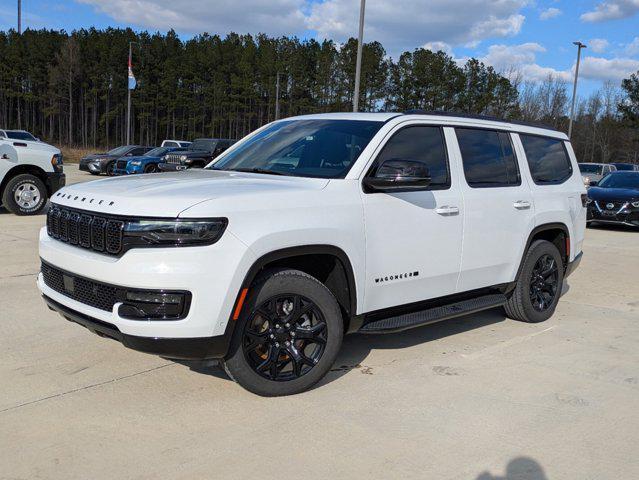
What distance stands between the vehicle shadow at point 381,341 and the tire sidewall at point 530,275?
0.35 m

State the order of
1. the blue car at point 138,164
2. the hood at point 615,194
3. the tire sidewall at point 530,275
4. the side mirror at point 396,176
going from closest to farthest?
the side mirror at point 396,176, the tire sidewall at point 530,275, the hood at point 615,194, the blue car at point 138,164

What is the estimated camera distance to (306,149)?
4500 mm

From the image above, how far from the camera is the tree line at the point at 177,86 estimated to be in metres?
67.8

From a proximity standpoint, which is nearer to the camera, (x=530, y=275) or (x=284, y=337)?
(x=284, y=337)

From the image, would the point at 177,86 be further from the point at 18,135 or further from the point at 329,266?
the point at 329,266

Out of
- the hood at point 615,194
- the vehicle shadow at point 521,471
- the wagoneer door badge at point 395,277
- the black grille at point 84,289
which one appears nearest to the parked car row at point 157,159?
the hood at point 615,194

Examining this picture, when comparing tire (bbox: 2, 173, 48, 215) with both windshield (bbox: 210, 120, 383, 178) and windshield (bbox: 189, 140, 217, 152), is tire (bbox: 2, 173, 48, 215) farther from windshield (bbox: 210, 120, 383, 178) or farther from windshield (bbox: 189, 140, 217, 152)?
windshield (bbox: 189, 140, 217, 152)

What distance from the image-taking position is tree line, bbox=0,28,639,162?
222 feet

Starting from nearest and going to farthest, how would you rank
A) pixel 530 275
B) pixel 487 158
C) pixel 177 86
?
1. pixel 487 158
2. pixel 530 275
3. pixel 177 86

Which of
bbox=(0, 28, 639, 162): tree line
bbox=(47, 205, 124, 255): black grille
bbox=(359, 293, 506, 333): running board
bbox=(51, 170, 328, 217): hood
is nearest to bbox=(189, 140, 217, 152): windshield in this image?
bbox=(359, 293, 506, 333): running board

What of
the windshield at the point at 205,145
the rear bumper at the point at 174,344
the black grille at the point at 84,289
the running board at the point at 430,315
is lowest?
the running board at the point at 430,315

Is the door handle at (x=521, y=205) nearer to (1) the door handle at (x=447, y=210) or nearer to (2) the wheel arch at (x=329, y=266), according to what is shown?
(1) the door handle at (x=447, y=210)

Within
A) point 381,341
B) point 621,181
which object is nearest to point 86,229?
point 381,341

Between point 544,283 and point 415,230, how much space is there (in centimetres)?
220
